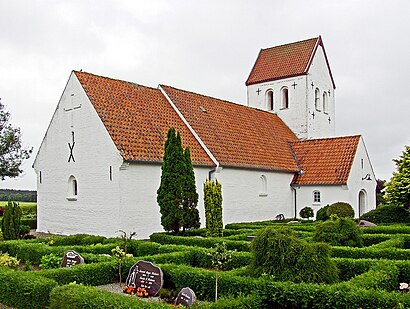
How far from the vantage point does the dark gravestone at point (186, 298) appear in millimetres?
8148

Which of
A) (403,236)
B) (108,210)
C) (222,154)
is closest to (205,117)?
(222,154)

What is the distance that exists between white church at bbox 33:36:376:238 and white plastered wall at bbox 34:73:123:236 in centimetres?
4

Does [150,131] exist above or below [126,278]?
above

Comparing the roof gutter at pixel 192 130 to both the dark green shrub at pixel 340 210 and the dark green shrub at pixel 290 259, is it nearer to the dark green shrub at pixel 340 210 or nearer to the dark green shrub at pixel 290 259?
the dark green shrub at pixel 340 210

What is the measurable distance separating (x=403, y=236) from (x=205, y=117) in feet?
41.0

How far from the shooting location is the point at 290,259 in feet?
28.3

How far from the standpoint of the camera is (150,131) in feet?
64.8

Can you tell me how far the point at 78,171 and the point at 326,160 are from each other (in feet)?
45.4

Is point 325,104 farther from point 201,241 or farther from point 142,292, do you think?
point 142,292

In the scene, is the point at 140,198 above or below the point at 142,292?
above

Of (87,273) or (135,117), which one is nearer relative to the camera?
(87,273)

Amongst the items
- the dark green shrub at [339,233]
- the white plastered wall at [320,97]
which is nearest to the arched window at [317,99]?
the white plastered wall at [320,97]

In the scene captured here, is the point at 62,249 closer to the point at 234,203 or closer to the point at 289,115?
the point at 234,203

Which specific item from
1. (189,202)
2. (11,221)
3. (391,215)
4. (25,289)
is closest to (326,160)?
(391,215)
